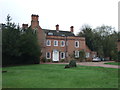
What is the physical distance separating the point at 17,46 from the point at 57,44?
17295 millimetres

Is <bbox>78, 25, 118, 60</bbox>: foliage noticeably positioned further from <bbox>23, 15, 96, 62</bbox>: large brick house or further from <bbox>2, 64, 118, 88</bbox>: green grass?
<bbox>2, 64, 118, 88</bbox>: green grass

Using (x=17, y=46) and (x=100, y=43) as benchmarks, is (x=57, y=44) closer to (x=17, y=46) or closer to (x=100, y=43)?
(x=17, y=46)

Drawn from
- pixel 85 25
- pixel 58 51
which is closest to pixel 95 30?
pixel 85 25

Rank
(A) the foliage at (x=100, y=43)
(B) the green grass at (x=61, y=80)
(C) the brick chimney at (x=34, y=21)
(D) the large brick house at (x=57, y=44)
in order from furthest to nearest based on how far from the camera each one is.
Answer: (A) the foliage at (x=100, y=43) → (D) the large brick house at (x=57, y=44) → (C) the brick chimney at (x=34, y=21) → (B) the green grass at (x=61, y=80)

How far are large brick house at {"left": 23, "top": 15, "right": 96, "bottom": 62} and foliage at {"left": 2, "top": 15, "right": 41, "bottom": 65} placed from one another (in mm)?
7573

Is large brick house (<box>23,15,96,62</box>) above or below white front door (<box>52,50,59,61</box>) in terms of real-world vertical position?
above

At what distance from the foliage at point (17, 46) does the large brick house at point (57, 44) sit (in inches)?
298

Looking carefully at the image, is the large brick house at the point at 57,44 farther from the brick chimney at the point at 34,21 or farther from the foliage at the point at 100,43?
the foliage at the point at 100,43

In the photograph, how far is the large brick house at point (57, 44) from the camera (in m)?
46.9

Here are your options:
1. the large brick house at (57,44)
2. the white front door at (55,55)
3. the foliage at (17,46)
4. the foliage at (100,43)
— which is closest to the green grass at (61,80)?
the foliage at (17,46)

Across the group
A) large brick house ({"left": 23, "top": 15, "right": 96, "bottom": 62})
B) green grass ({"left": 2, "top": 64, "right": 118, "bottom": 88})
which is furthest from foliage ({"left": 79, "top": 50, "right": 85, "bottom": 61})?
green grass ({"left": 2, "top": 64, "right": 118, "bottom": 88})

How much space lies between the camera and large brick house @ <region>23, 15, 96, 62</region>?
4691 cm

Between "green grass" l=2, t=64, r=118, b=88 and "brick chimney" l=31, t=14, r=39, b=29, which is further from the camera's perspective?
"brick chimney" l=31, t=14, r=39, b=29

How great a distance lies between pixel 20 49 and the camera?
1371 inches
